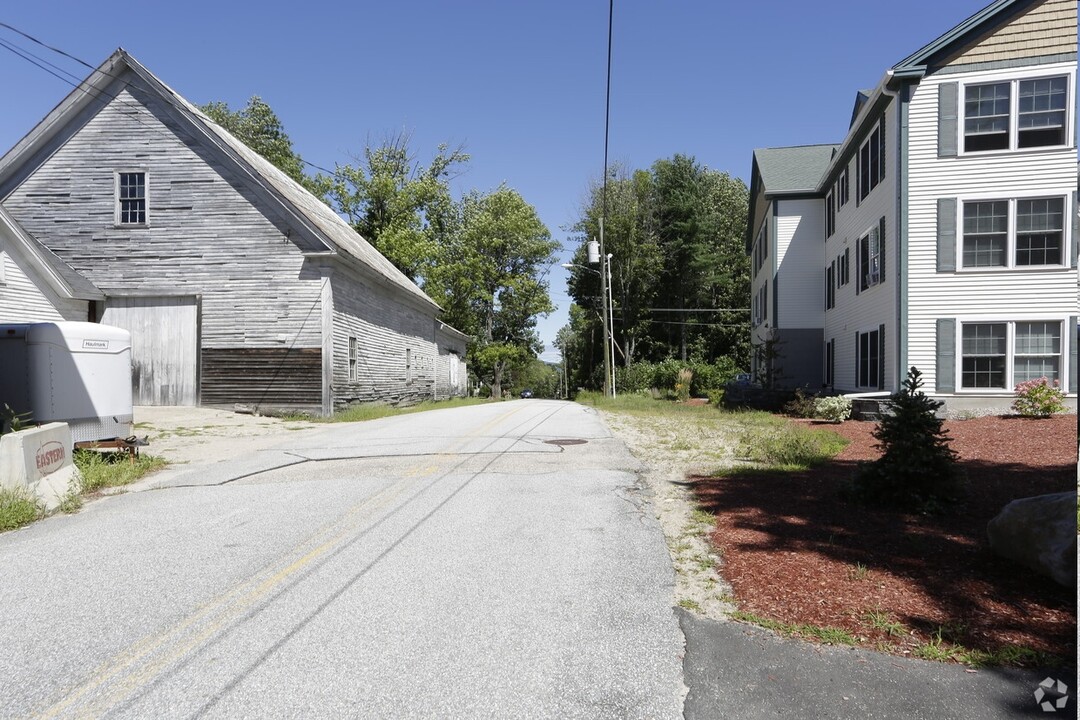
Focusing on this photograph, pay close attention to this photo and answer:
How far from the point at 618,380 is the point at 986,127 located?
25790 millimetres

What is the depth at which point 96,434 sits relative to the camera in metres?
9.66

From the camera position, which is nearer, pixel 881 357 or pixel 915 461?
pixel 915 461

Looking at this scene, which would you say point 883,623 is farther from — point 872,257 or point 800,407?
point 872,257

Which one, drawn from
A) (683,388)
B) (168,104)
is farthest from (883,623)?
(683,388)

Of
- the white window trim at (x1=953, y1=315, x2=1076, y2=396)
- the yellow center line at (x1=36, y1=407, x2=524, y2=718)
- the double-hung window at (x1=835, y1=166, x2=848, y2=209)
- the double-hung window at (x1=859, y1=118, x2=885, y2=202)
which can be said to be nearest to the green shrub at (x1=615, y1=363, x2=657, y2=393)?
the double-hung window at (x1=835, y1=166, x2=848, y2=209)

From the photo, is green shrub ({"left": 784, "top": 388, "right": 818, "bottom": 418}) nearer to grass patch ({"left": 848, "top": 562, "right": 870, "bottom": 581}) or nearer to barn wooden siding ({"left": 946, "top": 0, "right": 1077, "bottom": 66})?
barn wooden siding ({"left": 946, "top": 0, "right": 1077, "bottom": 66})

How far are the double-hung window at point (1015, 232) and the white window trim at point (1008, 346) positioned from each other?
4.12 feet

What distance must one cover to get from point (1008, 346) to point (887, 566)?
1414 centimetres

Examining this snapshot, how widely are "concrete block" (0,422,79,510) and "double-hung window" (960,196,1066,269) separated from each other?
60.6 feet

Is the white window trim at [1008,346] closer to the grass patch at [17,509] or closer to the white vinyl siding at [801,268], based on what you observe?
the white vinyl siding at [801,268]

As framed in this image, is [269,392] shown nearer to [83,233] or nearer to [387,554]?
[83,233]

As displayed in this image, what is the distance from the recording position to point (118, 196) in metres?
19.2

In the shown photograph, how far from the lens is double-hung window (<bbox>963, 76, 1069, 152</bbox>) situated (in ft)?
51.4

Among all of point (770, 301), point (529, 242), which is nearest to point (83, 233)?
point (770, 301)
